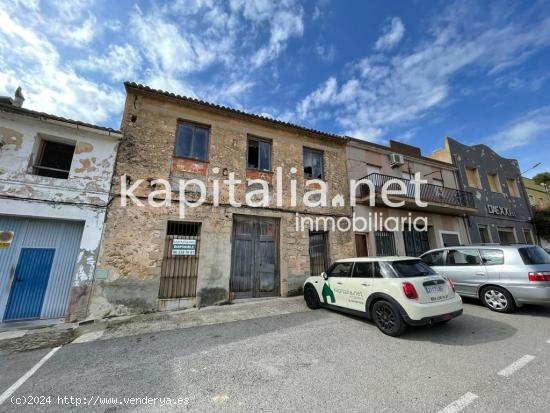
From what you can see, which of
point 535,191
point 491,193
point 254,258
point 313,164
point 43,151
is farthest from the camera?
point 535,191

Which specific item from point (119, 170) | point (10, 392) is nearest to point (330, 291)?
point (10, 392)

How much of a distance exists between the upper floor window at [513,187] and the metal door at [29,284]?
24.4 meters

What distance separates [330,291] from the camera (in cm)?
569

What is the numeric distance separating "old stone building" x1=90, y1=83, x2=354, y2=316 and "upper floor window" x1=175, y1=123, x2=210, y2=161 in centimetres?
3

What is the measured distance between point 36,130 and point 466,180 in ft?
65.6

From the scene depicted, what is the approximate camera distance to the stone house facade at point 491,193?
1357 cm

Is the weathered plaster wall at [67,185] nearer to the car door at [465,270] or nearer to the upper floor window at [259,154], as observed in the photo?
the upper floor window at [259,154]

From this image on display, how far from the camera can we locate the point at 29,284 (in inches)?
226

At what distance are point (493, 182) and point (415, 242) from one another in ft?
31.2

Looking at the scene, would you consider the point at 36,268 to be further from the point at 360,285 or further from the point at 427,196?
the point at 427,196

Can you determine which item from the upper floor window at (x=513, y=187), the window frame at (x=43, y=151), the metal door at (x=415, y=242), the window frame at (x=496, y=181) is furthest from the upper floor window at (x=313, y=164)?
the upper floor window at (x=513, y=187)

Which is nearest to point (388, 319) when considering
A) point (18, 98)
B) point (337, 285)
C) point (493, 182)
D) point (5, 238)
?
point (337, 285)

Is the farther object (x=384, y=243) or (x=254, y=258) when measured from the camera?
(x=384, y=243)

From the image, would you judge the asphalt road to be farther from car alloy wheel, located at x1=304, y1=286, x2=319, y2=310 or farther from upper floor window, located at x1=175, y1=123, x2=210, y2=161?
upper floor window, located at x1=175, y1=123, x2=210, y2=161
